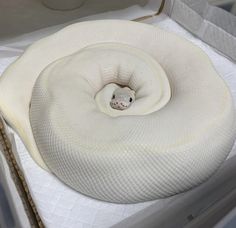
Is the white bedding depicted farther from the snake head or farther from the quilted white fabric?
the snake head

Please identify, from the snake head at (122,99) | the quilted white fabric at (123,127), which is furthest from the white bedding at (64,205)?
the snake head at (122,99)

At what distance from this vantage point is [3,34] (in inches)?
55.8

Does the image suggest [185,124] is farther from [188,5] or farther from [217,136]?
[188,5]

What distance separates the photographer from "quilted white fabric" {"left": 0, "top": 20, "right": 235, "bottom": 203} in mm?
700

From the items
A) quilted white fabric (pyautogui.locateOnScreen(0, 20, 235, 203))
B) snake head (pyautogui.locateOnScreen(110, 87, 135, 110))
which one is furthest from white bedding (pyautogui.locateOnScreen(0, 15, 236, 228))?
snake head (pyautogui.locateOnScreen(110, 87, 135, 110))

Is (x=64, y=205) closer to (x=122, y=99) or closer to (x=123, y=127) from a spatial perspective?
(x=123, y=127)

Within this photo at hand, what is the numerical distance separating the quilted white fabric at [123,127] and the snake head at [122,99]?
0.09 feet

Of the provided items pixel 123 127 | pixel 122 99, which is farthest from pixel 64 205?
pixel 122 99

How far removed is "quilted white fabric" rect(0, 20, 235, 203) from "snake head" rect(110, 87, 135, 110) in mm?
29

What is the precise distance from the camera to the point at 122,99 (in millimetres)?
903

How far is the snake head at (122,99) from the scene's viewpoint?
897 millimetres

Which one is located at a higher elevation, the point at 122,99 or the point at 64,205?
the point at 122,99

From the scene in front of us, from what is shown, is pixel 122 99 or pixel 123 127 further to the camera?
pixel 122 99

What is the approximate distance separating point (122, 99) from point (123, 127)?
0.55ft
